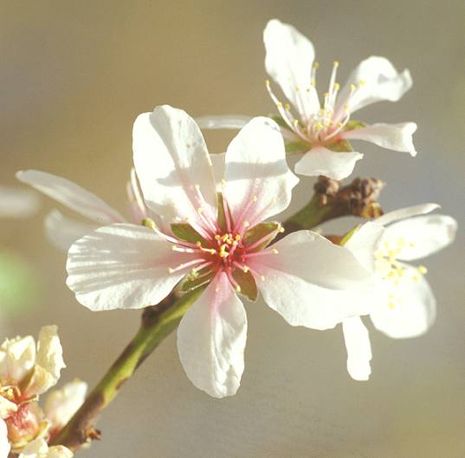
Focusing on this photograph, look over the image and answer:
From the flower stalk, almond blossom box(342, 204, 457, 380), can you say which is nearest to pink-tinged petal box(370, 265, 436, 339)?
almond blossom box(342, 204, 457, 380)

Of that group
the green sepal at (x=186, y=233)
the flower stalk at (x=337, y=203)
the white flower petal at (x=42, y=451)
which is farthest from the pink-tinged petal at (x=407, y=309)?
the white flower petal at (x=42, y=451)

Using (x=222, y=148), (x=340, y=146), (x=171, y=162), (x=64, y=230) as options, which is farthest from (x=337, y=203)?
(x=222, y=148)

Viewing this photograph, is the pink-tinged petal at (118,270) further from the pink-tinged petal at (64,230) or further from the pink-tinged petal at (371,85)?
the pink-tinged petal at (371,85)

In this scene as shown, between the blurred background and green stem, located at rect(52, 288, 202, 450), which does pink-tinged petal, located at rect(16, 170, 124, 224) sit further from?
the blurred background

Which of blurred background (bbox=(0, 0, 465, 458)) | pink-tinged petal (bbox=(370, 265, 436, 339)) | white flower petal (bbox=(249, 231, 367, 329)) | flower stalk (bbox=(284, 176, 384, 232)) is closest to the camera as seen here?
white flower petal (bbox=(249, 231, 367, 329))

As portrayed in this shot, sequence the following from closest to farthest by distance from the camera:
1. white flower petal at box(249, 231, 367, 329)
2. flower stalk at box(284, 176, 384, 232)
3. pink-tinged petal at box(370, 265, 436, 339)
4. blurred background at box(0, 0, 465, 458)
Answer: white flower petal at box(249, 231, 367, 329), flower stalk at box(284, 176, 384, 232), pink-tinged petal at box(370, 265, 436, 339), blurred background at box(0, 0, 465, 458)

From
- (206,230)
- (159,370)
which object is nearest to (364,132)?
(206,230)

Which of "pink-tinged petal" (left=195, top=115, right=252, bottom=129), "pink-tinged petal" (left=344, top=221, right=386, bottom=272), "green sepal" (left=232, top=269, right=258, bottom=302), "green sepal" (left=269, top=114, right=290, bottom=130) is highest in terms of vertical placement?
"green sepal" (left=269, top=114, right=290, bottom=130)
